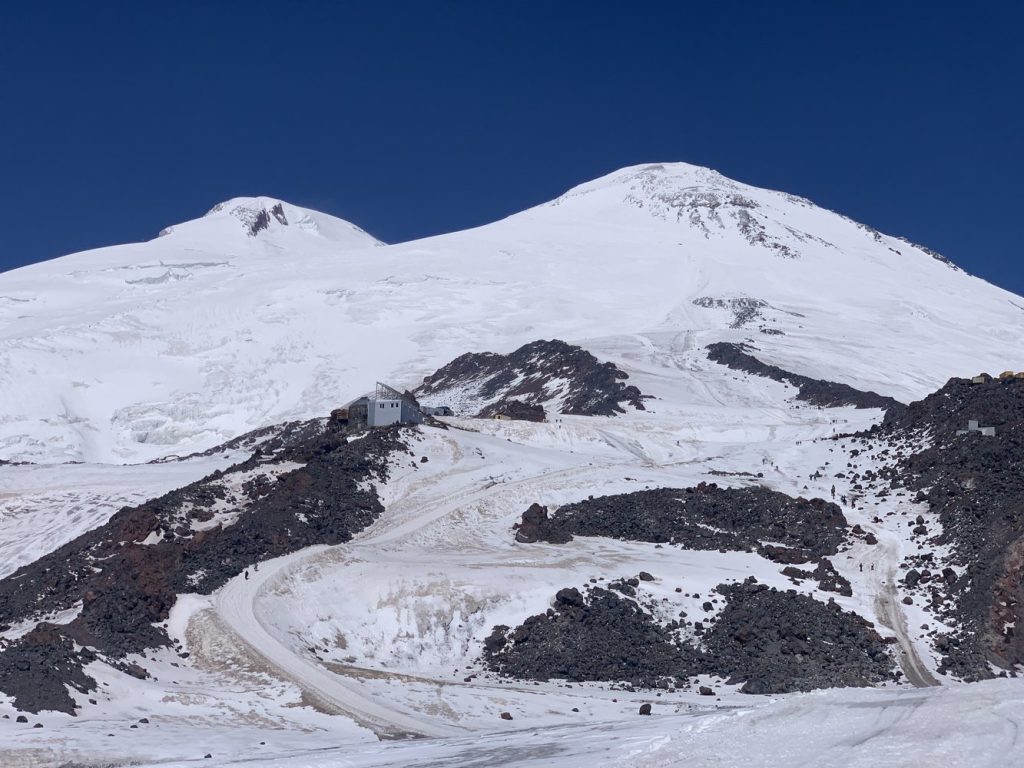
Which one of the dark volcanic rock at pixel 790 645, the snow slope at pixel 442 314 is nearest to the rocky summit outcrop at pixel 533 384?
the snow slope at pixel 442 314

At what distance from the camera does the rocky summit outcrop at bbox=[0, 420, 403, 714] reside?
22859 millimetres

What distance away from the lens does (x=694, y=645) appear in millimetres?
27609

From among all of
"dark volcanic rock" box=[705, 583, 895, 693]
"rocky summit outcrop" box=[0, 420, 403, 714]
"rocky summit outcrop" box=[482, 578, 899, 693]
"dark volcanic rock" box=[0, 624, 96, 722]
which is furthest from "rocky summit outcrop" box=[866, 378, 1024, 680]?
"dark volcanic rock" box=[0, 624, 96, 722]

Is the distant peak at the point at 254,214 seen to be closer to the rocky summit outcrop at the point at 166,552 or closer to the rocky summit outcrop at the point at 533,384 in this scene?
the rocky summit outcrop at the point at 533,384

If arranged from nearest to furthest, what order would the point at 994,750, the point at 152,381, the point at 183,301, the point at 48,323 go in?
the point at 994,750 < the point at 152,381 < the point at 48,323 < the point at 183,301

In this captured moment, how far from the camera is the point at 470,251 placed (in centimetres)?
13550

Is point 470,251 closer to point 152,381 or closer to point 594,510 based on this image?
point 152,381

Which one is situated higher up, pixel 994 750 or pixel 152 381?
pixel 152 381

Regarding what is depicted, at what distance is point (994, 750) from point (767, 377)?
66.5 metres

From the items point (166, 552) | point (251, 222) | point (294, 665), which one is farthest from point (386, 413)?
point (251, 222)

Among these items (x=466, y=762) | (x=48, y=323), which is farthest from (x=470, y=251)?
(x=466, y=762)

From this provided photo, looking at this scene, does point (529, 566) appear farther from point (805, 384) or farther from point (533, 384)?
point (805, 384)

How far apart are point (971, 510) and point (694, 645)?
39.8ft

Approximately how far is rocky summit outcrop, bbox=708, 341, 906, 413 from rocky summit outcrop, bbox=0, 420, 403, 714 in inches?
1297
